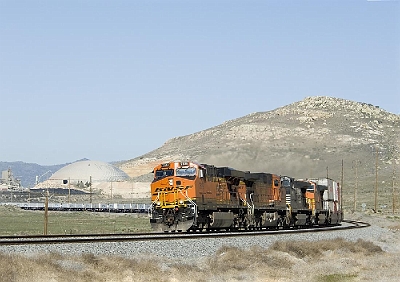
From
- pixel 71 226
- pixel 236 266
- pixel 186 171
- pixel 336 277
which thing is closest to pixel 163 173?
pixel 186 171

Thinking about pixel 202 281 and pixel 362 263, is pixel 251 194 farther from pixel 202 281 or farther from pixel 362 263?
pixel 202 281

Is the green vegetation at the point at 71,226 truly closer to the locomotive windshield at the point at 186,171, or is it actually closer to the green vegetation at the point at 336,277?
the locomotive windshield at the point at 186,171

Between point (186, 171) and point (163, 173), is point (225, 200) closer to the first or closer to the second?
point (186, 171)

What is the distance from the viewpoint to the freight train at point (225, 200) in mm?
35406

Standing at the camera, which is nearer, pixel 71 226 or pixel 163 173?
pixel 163 173

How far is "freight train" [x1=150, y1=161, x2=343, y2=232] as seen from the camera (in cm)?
3541

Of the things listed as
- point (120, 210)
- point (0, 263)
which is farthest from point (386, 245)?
point (120, 210)

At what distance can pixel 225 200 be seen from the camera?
39.1 metres

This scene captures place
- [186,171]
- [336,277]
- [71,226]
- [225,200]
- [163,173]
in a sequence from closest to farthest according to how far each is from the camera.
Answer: [336,277] → [186,171] → [163,173] → [225,200] → [71,226]

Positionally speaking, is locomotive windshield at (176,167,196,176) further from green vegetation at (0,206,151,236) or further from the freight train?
green vegetation at (0,206,151,236)

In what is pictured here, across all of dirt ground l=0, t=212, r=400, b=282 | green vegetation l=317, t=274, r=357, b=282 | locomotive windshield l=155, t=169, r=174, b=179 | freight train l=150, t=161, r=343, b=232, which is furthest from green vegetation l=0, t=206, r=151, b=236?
green vegetation l=317, t=274, r=357, b=282

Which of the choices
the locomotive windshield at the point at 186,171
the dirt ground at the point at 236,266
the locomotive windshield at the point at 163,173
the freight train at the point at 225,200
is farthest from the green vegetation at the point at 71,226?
the dirt ground at the point at 236,266

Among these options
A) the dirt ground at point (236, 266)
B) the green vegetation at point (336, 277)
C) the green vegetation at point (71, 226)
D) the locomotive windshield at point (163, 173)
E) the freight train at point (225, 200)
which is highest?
the locomotive windshield at point (163, 173)

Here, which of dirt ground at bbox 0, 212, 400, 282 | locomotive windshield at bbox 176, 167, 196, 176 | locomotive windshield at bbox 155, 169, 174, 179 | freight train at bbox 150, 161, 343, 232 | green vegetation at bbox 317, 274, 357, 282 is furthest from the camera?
locomotive windshield at bbox 155, 169, 174, 179
